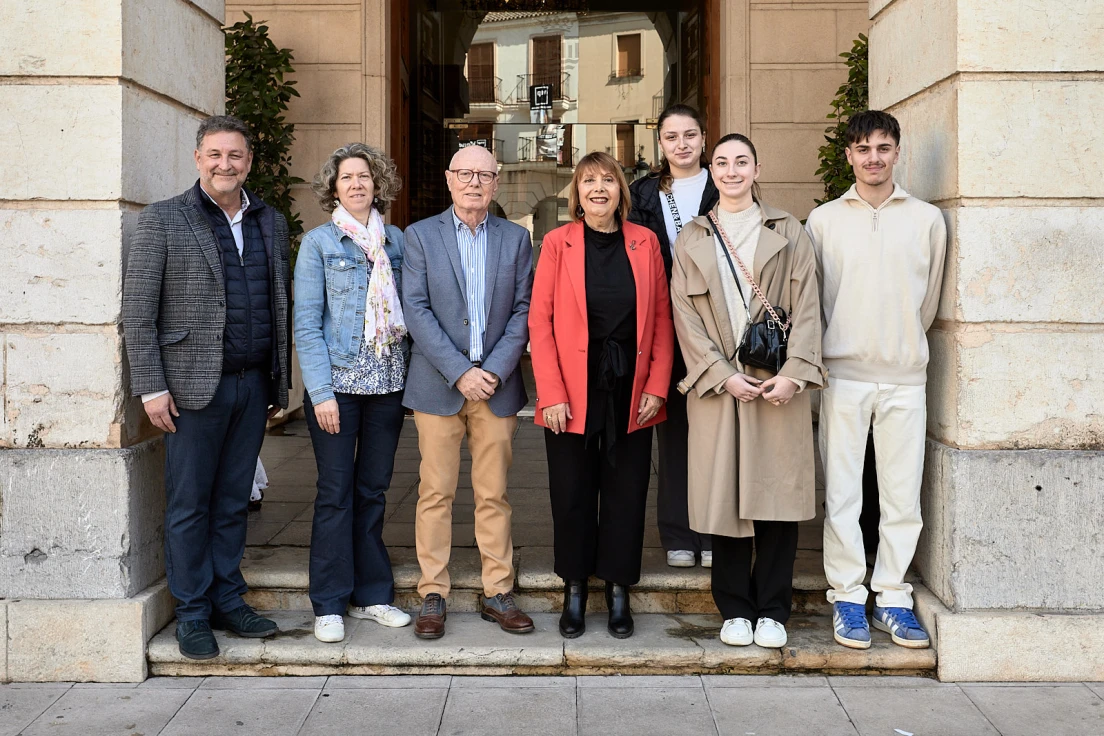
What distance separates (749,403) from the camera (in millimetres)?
3998

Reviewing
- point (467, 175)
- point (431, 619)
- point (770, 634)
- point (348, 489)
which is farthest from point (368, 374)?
point (770, 634)

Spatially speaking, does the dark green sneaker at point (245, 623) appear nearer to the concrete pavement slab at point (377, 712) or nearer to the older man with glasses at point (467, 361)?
the concrete pavement slab at point (377, 712)

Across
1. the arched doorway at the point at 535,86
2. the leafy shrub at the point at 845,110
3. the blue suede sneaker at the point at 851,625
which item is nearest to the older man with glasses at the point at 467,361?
the blue suede sneaker at the point at 851,625

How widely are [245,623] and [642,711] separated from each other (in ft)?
5.46

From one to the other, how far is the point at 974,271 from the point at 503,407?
1911 millimetres

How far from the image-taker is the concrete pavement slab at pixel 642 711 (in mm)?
3549

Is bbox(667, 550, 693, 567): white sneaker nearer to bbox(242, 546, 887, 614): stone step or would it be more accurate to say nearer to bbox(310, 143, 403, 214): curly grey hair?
bbox(242, 546, 887, 614): stone step

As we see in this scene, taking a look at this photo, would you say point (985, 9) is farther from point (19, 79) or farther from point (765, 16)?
point (765, 16)

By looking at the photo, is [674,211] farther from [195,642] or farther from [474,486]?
[195,642]

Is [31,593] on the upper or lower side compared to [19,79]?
lower

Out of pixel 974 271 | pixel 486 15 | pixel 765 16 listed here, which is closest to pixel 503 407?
pixel 974 271

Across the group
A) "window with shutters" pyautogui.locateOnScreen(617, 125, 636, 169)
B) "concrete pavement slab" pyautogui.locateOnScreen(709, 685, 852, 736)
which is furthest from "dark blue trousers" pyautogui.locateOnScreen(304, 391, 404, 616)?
"window with shutters" pyautogui.locateOnScreen(617, 125, 636, 169)

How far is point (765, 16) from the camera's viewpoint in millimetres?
8297

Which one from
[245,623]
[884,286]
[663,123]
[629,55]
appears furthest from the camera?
[629,55]
